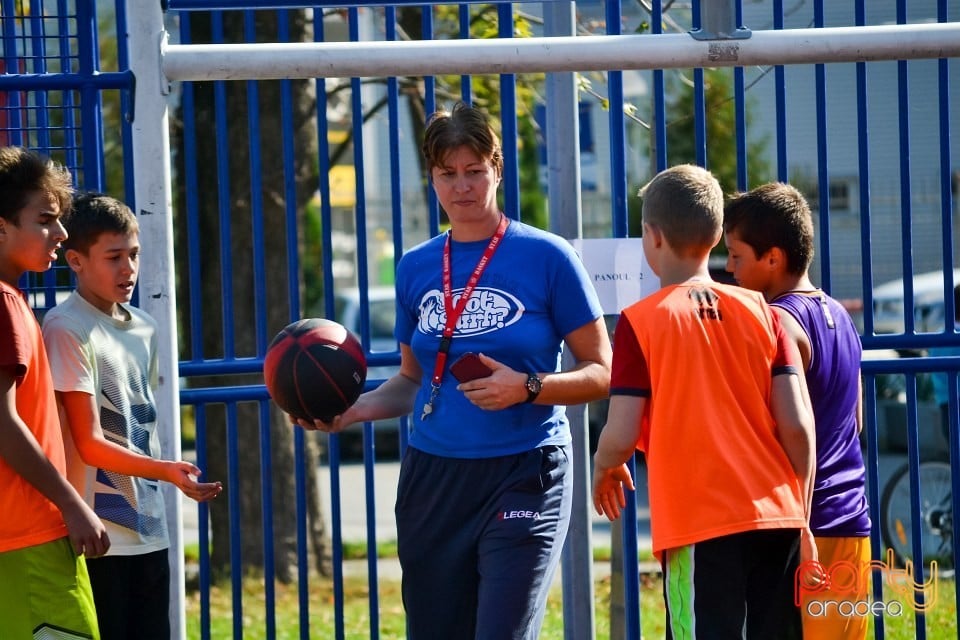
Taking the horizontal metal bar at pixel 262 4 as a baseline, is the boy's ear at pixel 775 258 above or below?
below

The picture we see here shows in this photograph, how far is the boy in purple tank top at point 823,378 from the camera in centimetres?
368

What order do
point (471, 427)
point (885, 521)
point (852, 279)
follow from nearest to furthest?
point (471, 427) → point (885, 521) → point (852, 279)

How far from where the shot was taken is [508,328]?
3.74 metres

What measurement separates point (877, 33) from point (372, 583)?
9.03ft

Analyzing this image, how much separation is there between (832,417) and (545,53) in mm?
1477

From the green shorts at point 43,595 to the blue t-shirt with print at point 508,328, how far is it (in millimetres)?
1115

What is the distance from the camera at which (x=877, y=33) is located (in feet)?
13.1

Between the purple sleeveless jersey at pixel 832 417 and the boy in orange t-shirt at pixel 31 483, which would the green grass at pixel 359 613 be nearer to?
the purple sleeveless jersey at pixel 832 417

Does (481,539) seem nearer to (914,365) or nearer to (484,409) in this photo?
(484,409)

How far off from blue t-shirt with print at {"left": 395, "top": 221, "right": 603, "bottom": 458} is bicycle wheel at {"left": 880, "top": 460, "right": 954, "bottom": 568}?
14.4 ft

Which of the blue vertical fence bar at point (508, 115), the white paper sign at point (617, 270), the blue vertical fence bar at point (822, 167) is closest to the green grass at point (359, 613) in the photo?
the blue vertical fence bar at point (822, 167)

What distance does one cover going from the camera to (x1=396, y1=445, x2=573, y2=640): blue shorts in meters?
3.64

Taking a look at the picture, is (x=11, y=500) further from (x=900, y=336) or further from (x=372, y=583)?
(x=900, y=336)

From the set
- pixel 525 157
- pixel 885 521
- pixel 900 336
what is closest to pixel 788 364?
pixel 900 336
